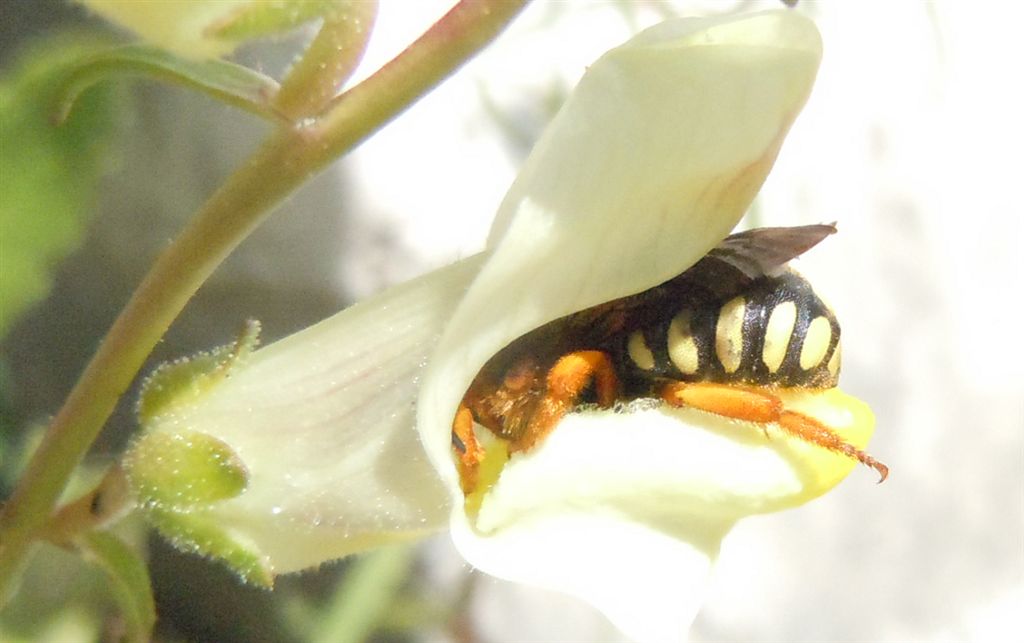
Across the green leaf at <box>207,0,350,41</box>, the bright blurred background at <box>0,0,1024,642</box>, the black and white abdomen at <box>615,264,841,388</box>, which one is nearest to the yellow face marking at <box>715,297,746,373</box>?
the black and white abdomen at <box>615,264,841,388</box>

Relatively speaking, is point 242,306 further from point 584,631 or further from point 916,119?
point 916,119

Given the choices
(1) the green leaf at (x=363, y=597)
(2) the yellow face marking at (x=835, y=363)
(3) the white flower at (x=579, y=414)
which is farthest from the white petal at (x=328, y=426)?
(1) the green leaf at (x=363, y=597)

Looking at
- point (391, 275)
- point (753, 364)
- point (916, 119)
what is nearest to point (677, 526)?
point (753, 364)

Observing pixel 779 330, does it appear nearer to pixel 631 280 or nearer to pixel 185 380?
pixel 631 280

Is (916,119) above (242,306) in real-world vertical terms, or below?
above

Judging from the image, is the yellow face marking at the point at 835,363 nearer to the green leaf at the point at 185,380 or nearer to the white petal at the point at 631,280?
the white petal at the point at 631,280

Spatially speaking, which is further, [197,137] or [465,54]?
[197,137]
